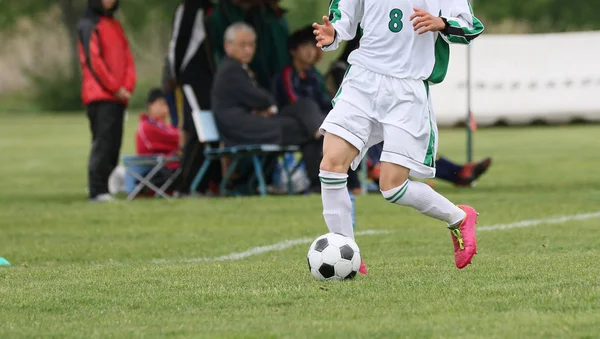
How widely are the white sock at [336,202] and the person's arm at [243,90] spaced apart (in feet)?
23.1

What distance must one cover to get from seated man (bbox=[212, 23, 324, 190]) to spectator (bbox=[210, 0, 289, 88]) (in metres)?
0.85

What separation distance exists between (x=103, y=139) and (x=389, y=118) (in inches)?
310

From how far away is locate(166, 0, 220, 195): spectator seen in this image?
47.6 feet

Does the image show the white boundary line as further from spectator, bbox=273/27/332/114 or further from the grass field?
spectator, bbox=273/27/332/114

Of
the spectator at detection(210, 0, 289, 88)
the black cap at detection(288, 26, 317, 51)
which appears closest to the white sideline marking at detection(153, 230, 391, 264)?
the black cap at detection(288, 26, 317, 51)

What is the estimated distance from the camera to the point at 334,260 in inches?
257

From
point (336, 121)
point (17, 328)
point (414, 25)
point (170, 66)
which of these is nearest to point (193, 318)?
point (17, 328)

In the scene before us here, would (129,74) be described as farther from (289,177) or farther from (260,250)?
(260,250)

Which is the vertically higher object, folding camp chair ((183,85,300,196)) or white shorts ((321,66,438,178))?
white shorts ((321,66,438,178))

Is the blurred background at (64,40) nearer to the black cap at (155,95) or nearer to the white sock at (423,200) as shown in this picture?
the black cap at (155,95)

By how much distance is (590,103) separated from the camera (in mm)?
32656

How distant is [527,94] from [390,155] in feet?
91.0

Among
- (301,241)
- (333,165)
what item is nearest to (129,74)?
(301,241)

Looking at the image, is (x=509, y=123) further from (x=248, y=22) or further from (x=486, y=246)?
(x=486, y=246)
